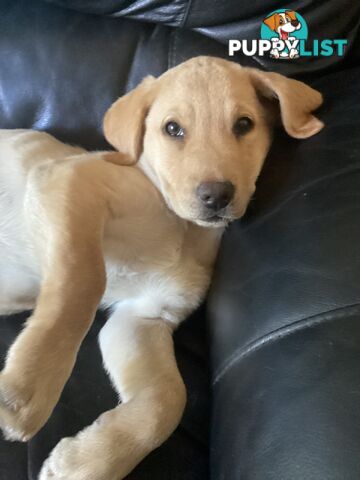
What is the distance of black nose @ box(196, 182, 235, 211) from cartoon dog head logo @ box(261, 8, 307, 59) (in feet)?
1.79

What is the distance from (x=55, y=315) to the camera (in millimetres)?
1111

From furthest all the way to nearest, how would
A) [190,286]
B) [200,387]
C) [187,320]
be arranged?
[187,320], [190,286], [200,387]

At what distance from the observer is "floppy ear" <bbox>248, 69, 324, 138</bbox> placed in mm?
1355

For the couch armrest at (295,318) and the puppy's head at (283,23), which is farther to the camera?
the puppy's head at (283,23)

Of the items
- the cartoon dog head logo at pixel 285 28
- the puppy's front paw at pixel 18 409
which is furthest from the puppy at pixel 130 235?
the cartoon dog head logo at pixel 285 28

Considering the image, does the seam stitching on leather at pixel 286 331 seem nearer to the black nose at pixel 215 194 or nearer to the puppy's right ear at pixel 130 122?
the black nose at pixel 215 194

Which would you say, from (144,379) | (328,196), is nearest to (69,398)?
(144,379)

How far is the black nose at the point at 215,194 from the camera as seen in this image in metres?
1.21

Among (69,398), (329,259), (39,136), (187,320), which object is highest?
(329,259)

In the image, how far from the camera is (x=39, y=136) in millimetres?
1696

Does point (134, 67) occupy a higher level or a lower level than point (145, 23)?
lower

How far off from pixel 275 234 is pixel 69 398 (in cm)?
59

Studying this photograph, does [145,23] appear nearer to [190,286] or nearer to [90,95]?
[90,95]

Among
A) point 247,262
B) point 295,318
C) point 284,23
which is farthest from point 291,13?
point 295,318
